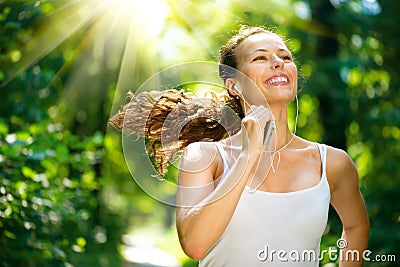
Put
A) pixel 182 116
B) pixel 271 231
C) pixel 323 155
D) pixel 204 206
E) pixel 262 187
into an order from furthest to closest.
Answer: pixel 182 116, pixel 323 155, pixel 262 187, pixel 271 231, pixel 204 206

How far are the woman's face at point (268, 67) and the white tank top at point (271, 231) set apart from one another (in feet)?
0.85

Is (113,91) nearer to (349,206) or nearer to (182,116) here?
(182,116)

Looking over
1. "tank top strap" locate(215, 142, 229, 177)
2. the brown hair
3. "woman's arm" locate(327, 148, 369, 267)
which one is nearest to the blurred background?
the brown hair

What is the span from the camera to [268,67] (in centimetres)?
229

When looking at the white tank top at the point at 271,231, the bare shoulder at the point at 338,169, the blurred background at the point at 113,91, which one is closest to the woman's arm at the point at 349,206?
the bare shoulder at the point at 338,169

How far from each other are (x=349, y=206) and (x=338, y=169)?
6.3 inches

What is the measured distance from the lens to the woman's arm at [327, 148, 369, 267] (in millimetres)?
2439

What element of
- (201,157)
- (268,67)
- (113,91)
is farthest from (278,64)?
(113,91)

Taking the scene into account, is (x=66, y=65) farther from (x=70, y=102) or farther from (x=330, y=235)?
(x=330, y=235)

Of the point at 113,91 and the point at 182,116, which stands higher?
the point at 182,116

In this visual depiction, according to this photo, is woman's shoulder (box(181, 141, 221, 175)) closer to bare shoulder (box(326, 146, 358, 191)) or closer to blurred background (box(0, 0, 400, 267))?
bare shoulder (box(326, 146, 358, 191))

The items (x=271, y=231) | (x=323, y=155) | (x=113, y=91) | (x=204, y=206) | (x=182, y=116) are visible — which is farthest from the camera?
(x=113, y=91)

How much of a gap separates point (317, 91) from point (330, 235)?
1.73 m

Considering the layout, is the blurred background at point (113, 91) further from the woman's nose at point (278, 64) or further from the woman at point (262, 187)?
the woman's nose at point (278, 64)
